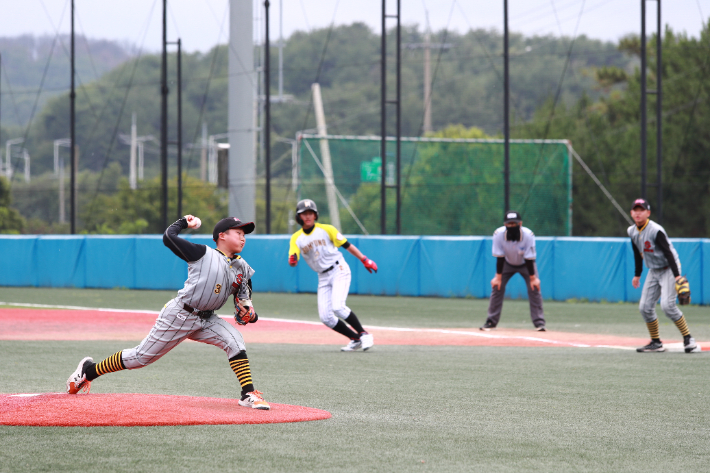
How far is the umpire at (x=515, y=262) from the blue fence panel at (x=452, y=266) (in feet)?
21.1

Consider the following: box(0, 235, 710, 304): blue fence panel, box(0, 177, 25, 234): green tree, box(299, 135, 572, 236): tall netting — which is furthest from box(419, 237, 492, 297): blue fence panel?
box(0, 177, 25, 234): green tree

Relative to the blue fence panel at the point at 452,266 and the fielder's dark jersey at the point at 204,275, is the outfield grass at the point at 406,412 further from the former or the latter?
the blue fence panel at the point at 452,266

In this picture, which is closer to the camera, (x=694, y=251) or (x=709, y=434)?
(x=709, y=434)

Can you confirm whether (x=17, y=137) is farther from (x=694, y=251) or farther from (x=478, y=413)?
(x=478, y=413)

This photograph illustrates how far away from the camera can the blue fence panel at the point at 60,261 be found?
25406mm

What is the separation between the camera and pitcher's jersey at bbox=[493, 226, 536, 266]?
14547 mm

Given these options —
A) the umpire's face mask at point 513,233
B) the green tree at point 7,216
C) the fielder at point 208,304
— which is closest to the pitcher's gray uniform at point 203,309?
the fielder at point 208,304

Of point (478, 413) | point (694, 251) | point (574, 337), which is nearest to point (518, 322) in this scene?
point (574, 337)

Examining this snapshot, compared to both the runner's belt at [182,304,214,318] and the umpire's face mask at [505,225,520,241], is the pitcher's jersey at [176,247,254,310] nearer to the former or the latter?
the runner's belt at [182,304,214,318]

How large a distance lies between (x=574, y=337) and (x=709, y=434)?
7.41 metres

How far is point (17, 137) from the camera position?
108188 millimetres

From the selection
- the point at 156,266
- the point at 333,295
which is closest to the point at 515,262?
the point at 333,295

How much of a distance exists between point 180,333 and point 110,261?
62.6 feet

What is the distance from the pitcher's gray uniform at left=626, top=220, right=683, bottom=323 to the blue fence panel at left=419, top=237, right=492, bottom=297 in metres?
10.2
